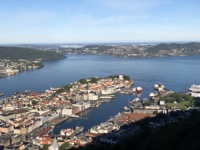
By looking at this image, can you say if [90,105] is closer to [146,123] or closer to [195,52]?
[146,123]

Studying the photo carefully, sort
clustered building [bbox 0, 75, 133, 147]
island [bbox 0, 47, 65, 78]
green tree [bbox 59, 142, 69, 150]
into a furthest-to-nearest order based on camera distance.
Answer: island [bbox 0, 47, 65, 78], clustered building [bbox 0, 75, 133, 147], green tree [bbox 59, 142, 69, 150]

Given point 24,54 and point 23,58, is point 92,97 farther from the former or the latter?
point 24,54

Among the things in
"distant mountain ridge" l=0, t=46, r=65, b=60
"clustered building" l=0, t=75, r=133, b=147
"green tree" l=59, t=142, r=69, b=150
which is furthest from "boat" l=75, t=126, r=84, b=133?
"distant mountain ridge" l=0, t=46, r=65, b=60

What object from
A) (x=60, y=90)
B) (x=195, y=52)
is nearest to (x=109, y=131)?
(x=60, y=90)

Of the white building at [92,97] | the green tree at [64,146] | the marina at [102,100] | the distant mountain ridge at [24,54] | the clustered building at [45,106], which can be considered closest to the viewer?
the green tree at [64,146]

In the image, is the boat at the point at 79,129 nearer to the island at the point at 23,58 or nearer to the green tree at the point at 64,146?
the green tree at the point at 64,146

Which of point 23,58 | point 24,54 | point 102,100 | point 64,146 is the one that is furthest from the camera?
point 24,54

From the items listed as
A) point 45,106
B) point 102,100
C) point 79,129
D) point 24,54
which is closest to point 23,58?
point 24,54

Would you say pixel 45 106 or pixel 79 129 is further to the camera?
pixel 45 106

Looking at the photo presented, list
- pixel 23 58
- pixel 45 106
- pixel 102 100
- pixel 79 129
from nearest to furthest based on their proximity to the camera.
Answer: pixel 79 129 < pixel 45 106 < pixel 102 100 < pixel 23 58

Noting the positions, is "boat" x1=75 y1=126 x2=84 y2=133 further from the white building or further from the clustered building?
the white building

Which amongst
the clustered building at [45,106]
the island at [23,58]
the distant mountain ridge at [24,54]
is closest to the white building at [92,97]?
the clustered building at [45,106]
